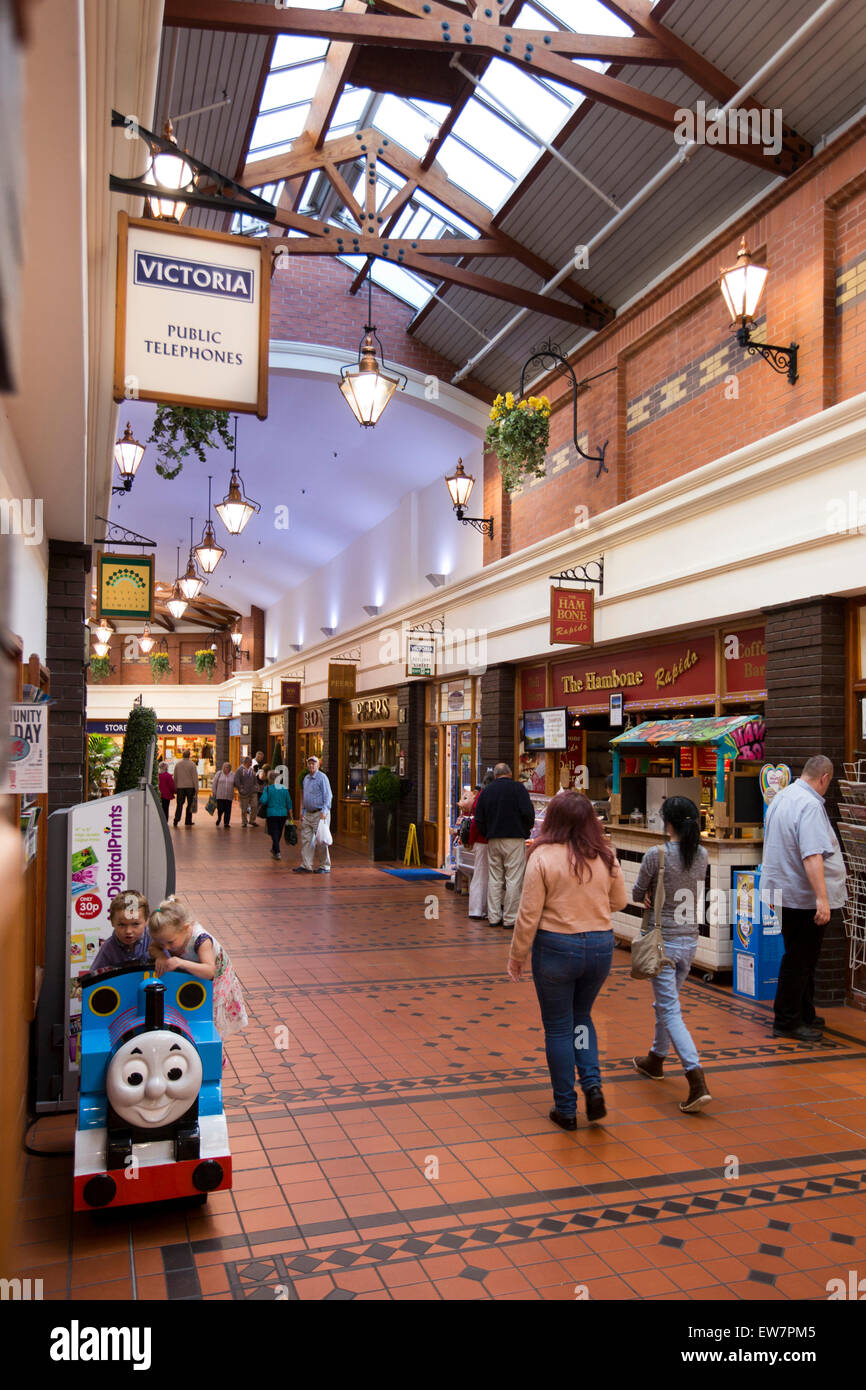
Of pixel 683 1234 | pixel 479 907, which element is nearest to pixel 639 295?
pixel 479 907

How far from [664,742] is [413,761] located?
778 cm

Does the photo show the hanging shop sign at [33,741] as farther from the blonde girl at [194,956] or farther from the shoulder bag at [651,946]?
the shoulder bag at [651,946]

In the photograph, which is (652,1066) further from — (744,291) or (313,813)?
(313,813)

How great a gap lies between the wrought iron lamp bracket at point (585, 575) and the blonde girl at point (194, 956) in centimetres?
643

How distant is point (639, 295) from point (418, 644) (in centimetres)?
625

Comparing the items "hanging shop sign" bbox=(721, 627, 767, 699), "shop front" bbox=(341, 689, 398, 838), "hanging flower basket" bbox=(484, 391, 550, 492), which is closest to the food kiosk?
"hanging shop sign" bbox=(721, 627, 767, 699)

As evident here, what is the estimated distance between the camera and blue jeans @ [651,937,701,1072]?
4688 mm

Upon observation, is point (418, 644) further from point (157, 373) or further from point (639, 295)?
point (157, 373)

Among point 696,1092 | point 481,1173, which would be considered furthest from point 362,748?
point 481,1173

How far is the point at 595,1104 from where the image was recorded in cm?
448

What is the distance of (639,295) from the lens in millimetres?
9383

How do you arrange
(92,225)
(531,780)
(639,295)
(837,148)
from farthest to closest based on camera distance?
(531,780) < (639,295) < (837,148) < (92,225)

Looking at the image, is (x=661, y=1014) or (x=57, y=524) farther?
(x=57, y=524)

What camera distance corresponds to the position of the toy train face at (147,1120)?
11.4ft
